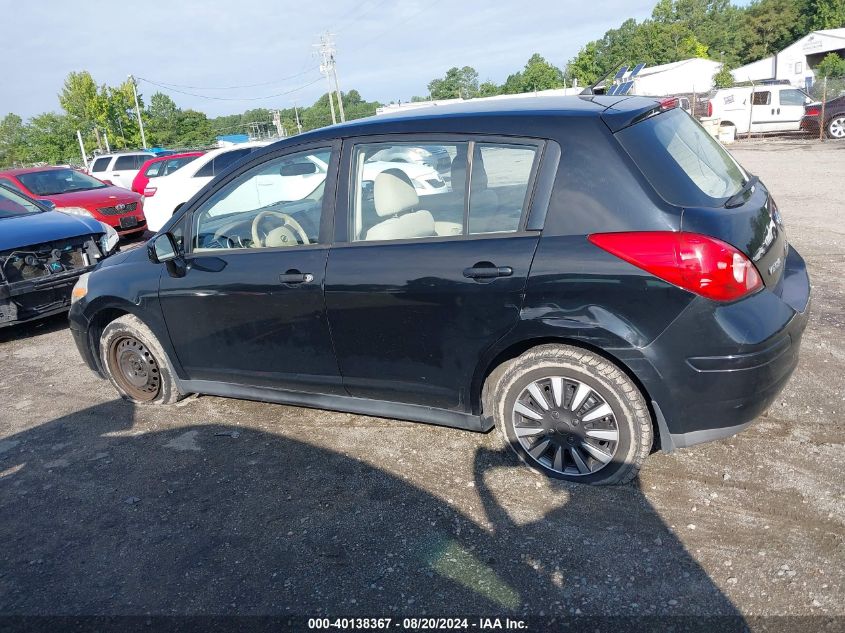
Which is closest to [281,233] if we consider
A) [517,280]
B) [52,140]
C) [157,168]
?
[517,280]

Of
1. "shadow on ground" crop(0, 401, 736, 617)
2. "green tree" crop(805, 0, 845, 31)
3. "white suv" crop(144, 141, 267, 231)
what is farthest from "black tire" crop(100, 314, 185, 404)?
"green tree" crop(805, 0, 845, 31)

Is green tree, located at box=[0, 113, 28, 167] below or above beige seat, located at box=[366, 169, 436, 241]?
above

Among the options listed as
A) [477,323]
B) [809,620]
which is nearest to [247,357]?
[477,323]

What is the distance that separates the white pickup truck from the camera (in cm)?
2412

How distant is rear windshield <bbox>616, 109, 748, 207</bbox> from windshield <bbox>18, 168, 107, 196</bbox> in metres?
11.8

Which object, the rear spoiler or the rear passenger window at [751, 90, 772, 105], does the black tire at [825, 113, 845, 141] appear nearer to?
the rear passenger window at [751, 90, 772, 105]

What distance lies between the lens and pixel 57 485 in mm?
3779

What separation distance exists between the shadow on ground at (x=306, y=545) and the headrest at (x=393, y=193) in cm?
144

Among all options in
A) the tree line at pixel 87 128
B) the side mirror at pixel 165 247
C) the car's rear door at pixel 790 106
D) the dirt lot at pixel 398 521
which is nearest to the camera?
the dirt lot at pixel 398 521

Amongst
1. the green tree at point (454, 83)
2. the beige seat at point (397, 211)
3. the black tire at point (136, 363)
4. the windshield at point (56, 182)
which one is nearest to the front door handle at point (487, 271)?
the beige seat at point (397, 211)

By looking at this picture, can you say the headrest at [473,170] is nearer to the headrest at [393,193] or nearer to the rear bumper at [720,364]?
the headrest at [393,193]

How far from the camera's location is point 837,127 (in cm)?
2105

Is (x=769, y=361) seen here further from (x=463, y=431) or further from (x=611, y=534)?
(x=463, y=431)

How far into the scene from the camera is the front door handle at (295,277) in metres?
3.56
